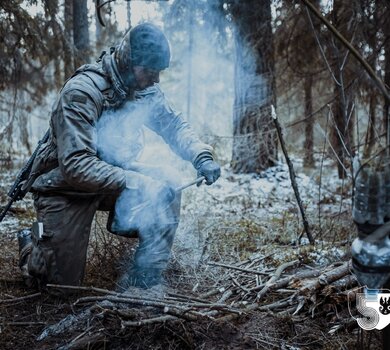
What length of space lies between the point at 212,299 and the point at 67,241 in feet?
3.56

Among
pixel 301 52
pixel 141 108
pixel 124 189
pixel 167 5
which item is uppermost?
pixel 167 5

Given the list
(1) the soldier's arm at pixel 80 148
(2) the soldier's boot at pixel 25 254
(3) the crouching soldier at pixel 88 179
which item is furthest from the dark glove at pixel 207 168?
(2) the soldier's boot at pixel 25 254

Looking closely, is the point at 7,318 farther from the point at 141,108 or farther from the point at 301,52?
the point at 301,52

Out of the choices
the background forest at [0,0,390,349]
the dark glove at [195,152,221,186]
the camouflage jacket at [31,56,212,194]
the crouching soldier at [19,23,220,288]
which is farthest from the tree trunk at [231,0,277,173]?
the camouflage jacket at [31,56,212,194]

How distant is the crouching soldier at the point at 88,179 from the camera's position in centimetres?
265

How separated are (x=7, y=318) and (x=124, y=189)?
1088 mm

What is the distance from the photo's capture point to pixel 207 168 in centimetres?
307

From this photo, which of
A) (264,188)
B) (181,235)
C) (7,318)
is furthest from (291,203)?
(7,318)

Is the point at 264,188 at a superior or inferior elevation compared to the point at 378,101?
inferior

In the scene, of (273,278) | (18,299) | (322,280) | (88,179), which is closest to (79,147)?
(88,179)

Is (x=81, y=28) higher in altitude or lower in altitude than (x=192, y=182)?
higher

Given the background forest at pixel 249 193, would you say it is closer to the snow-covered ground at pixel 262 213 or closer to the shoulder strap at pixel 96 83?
the snow-covered ground at pixel 262 213

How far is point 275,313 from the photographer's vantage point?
8.10ft

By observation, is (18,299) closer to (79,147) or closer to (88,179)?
(88,179)
